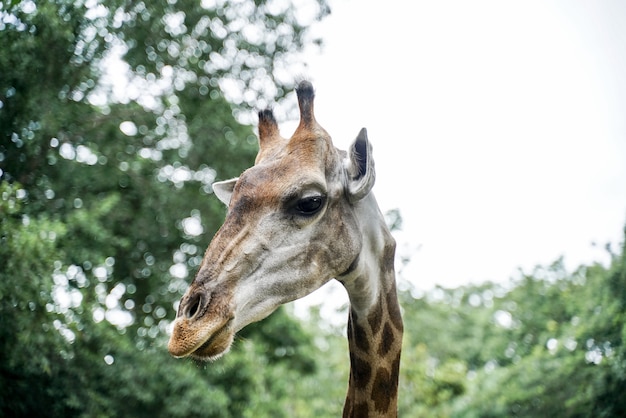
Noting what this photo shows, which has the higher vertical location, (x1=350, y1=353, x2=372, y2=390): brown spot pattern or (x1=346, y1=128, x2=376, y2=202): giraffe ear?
(x1=346, y1=128, x2=376, y2=202): giraffe ear

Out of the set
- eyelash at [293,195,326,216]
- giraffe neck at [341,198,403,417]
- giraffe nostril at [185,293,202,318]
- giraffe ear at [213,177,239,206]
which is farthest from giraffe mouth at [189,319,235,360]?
giraffe ear at [213,177,239,206]

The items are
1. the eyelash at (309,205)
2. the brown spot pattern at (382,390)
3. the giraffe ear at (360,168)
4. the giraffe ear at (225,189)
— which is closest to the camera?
the eyelash at (309,205)

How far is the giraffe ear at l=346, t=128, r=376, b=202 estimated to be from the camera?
3137 millimetres

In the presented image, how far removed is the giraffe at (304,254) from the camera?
2506mm

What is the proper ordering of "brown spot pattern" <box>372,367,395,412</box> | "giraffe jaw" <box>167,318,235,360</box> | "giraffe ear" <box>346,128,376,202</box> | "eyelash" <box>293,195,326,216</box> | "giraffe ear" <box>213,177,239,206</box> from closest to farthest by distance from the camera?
"giraffe jaw" <box>167,318,235,360</box>
"eyelash" <box>293,195,326,216</box>
"giraffe ear" <box>346,128,376,202</box>
"brown spot pattern" <box>372,367,395,412</box>
"giraffe ear" <box>213,177,239,206</box>

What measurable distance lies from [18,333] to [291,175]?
5.68m

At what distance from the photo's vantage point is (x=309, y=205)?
296 centimetres

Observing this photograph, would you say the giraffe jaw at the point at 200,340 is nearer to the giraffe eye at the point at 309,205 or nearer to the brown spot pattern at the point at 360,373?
the giraffe eye at the point at 309,205

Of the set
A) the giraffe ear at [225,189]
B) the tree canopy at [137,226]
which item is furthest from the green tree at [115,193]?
the giraffe ear at [225,189]

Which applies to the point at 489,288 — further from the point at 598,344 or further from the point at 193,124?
the point at 193,124

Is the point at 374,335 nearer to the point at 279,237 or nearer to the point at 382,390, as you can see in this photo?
the point at 382,390

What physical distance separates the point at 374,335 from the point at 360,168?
889 mm

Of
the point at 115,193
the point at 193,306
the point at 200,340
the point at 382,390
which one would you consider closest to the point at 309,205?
the point at 193,306

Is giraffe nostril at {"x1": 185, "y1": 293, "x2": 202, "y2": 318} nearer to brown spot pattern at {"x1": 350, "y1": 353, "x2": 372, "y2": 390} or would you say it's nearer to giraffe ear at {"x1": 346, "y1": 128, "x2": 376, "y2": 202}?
giraffe ear at {"x1": 346, "y1": 128, "x2": 376, "y2": 202}
